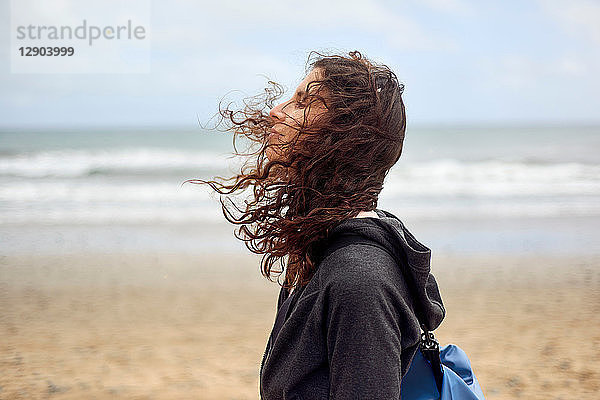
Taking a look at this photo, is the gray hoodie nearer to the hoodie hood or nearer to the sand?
the hoodie hood

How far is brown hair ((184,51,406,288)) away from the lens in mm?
1369

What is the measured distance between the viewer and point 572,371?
4637 mm

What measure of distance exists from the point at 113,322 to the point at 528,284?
4.12 metres

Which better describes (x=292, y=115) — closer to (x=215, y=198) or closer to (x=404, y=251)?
(x=404, y=251)

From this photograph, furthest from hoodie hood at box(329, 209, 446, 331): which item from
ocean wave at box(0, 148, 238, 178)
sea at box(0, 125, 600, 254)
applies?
ocean wave at box(0, 148, 238, 178)

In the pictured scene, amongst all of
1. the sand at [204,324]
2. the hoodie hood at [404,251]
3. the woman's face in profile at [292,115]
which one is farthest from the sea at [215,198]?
the sand at [204,324]

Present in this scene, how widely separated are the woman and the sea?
458 millimetres

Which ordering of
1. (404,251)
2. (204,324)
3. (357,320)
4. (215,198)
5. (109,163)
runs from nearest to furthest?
(357,320), (404,251), (204,324), (215,198), (109,163)

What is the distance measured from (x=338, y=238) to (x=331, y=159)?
0.53ft

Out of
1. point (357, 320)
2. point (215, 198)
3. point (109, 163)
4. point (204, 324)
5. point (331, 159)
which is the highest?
point (331, 159)

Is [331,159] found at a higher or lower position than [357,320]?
higher

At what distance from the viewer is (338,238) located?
1377mm

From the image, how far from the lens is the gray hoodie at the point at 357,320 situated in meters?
1.21

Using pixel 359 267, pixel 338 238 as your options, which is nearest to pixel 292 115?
pixel 338 238
